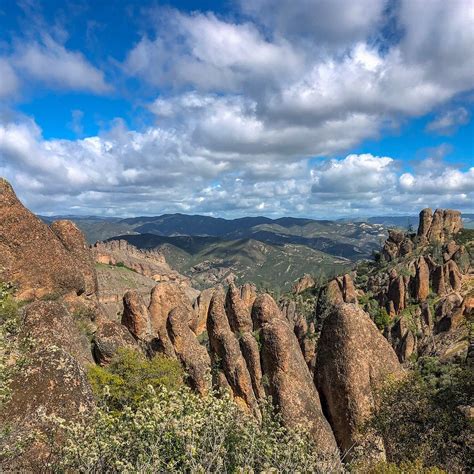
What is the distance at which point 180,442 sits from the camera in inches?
562

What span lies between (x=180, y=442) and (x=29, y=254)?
35263mm

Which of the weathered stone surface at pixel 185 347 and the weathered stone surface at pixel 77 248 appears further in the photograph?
the weathered stone surface at pixel 77 248

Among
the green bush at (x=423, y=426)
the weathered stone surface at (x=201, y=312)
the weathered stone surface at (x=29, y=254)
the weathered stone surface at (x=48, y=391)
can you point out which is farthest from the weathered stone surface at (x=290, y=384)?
the weathered stone surface at (x=201, y=312)

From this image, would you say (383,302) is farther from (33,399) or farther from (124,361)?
(33,399)

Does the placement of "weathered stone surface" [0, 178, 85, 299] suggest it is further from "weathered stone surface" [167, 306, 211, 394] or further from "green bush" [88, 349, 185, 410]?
"weathered stone surface" [167, 306, 211, 394]

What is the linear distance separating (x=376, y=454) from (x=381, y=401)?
133 inches

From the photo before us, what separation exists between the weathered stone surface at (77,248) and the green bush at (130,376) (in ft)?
43.9

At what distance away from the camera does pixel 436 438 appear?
25594 mm

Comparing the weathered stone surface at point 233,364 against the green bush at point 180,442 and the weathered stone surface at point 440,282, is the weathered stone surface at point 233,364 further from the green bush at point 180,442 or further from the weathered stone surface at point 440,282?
the weathered stone surface at point 440,282

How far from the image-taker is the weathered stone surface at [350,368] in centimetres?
2930

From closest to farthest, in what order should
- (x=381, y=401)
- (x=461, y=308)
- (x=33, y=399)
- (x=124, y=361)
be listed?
(x=33, y=399)
(x=381, y=401)
(x=124, y=361)
(x=461, y=308)

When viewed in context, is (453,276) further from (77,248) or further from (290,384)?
(77,248)

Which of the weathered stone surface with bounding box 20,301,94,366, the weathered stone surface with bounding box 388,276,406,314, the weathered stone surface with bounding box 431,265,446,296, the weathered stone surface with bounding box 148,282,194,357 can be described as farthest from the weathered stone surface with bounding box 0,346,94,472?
the weathered stone surface with bounding box 431,265,446,296

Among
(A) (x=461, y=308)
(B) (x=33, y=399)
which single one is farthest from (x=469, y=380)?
(A) (x=461, y=308)
